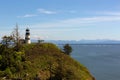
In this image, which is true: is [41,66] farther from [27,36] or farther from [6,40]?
[27,36]

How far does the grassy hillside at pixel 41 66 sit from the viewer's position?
4306 centimetres

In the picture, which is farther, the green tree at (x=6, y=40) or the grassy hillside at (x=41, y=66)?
the green tree at (x=6, y=40)

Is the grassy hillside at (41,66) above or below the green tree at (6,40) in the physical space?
below

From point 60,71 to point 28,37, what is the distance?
2430 centimetres

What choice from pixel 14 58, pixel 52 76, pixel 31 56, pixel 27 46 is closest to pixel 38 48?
pixel 27 46

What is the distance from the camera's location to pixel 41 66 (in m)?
48.0

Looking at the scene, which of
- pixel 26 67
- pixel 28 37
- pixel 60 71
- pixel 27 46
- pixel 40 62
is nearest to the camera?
pixel 60 71

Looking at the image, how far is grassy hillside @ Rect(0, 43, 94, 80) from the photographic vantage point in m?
43.1

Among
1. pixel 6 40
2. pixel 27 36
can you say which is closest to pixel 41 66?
pixel 6 40

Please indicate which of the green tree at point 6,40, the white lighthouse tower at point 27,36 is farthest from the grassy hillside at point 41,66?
the white lighthouse tower at point 27,36

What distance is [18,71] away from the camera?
146ft

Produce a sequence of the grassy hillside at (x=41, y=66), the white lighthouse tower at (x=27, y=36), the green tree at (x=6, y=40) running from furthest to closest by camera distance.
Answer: the white lighthouse tower at (x=27, y=36)
the green tree at (x=6, y=40)
the grassy hillside at (x=41, y=66)

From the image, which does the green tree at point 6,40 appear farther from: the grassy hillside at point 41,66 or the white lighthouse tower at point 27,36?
the white lighthouse tower at point 27,36

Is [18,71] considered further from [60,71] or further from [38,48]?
[38,48]
